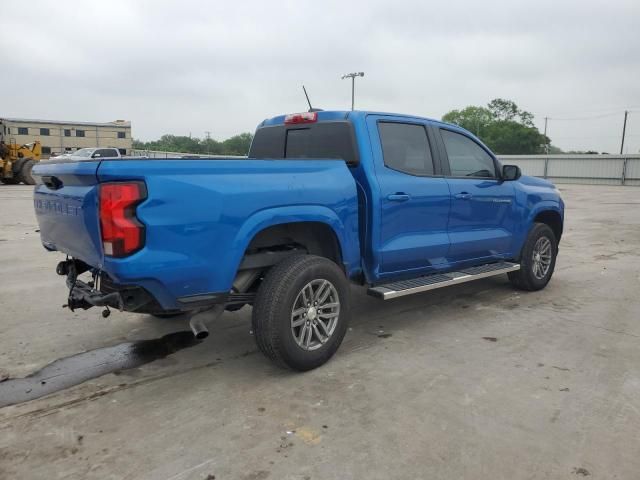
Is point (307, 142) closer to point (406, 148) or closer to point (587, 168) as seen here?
point (406, 148)

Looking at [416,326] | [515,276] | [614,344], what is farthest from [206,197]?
[515,276]

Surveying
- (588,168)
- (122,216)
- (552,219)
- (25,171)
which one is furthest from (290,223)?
(588,168)

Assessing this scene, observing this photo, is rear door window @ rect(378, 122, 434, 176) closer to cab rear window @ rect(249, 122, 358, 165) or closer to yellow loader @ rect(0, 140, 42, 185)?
cab rear window @ rect(249, 122, 358, 165)

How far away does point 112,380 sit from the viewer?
3678 mm

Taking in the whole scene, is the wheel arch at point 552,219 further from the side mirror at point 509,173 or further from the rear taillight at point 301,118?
the rear taillight at point 301,118

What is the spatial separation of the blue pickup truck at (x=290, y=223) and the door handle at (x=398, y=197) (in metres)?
0.01

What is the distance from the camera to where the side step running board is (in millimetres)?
4273

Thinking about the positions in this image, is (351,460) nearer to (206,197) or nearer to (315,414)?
(315,414)

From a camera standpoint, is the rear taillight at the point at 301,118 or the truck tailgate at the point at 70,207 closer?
the truck tailgate at the point at 70,207

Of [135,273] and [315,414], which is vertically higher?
[135,273]

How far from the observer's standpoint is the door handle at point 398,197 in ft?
14.0

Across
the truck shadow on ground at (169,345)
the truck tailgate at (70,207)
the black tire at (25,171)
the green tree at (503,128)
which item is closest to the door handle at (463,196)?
the truck shadow on ground at (169,345)

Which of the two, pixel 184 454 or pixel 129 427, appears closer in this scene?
pixel 184 454

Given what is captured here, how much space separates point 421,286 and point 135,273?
246cm
